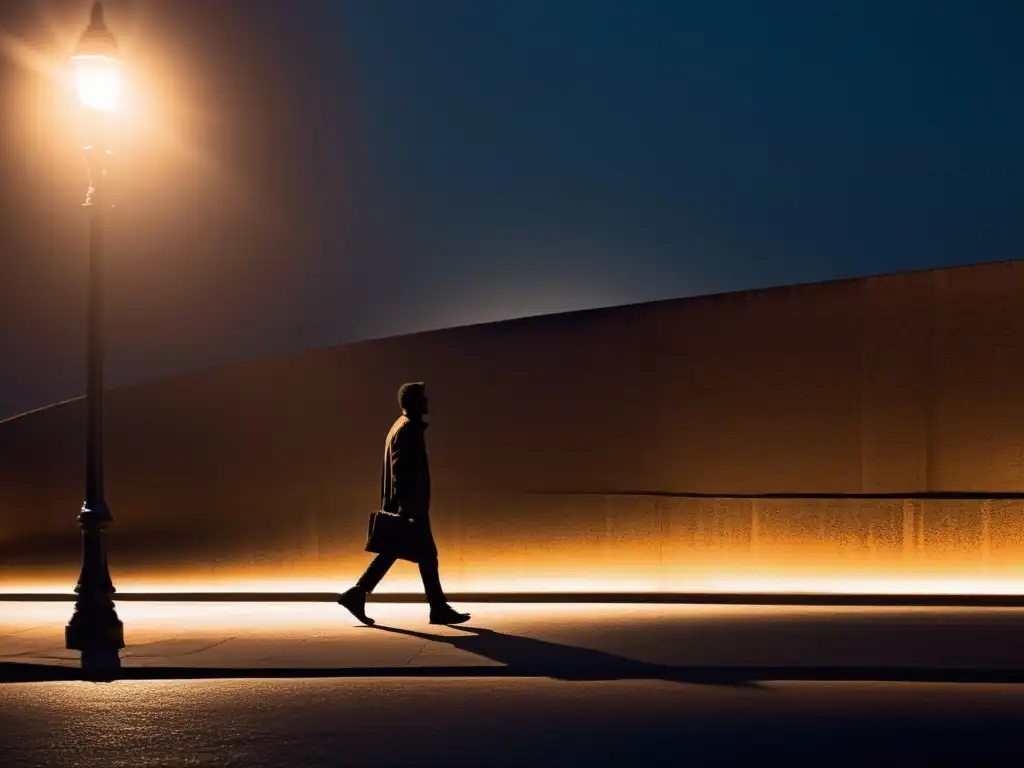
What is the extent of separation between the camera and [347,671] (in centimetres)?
998

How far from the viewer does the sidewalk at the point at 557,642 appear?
32.6 feet

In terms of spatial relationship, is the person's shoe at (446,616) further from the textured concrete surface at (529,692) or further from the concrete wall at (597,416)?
the concrete wall at (597,416)

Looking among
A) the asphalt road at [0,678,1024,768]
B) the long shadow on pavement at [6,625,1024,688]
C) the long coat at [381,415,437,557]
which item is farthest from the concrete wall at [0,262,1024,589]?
the asphalt road at [0,678,1024,768]

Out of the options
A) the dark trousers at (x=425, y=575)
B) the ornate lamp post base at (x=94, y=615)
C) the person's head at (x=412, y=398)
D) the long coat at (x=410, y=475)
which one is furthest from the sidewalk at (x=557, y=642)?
the person's head at (x=412, y=398)

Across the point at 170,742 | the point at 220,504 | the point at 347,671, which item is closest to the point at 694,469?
the point at 220,504

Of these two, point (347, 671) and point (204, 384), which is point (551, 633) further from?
point (204, 384)

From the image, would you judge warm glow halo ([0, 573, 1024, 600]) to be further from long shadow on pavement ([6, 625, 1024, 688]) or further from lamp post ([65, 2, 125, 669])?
long shadow on pavement ([6, 625, 1024, 688])

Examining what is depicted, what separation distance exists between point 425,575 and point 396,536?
0.43m

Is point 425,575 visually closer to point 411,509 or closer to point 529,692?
point 411,509

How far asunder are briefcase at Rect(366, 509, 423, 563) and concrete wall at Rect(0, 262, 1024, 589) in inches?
185

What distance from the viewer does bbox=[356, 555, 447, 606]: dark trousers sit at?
1257cm

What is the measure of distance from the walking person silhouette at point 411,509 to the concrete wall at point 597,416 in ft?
15.1

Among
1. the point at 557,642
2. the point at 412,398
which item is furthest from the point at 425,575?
the point at 557,642

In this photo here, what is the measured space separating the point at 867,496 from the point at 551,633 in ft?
22.7
